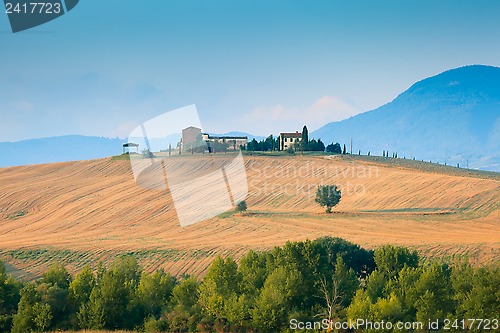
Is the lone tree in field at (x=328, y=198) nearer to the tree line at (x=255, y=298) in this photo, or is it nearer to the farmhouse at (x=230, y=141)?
the tree line at (x=255, y=298)

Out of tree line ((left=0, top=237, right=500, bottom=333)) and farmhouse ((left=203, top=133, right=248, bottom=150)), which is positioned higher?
farmhouse ((left=203, top=133, right=248, bottom=150))

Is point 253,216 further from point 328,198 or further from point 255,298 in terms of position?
point 255,298

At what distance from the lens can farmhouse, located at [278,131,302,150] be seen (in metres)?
138

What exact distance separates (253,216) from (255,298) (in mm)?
44042

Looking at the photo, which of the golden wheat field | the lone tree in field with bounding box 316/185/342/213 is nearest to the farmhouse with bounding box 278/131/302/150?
the golden wheat field

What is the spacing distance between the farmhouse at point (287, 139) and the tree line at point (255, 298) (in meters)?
96.2

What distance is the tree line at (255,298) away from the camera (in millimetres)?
33281

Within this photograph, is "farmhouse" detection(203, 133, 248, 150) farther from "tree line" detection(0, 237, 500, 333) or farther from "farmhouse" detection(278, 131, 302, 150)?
"tree line" detection(0, 237, 500, 333)

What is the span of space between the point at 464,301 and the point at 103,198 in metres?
67.3

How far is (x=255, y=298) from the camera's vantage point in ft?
116

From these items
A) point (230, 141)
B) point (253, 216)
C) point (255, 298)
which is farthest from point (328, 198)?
point (230, 141)

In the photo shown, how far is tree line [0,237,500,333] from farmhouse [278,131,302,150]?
96.2m

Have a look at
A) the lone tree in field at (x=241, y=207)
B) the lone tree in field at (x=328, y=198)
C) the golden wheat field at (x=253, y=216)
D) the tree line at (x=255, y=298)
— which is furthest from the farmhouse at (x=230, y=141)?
the tree line at (x=255, y=298)

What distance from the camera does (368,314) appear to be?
32.0 m
